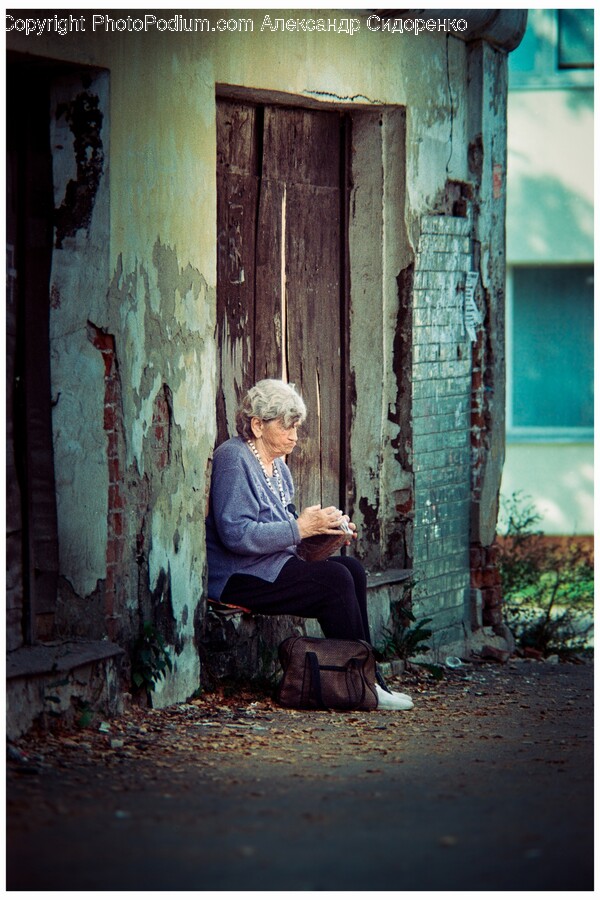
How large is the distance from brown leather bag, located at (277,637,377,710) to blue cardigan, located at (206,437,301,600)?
0.36m

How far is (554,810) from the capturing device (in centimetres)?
468

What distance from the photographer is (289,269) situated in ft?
23.7

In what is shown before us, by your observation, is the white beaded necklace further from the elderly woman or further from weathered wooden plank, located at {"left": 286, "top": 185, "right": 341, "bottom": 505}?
weathered wooden plank, located at {"left": 286, "top": 185, "right": 341, "bottom": 505}

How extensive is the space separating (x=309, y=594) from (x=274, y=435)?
73 centimetres

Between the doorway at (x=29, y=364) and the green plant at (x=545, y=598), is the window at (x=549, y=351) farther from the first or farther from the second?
the doorway at (x=29, y=364)

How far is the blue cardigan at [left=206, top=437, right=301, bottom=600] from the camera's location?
249 inches

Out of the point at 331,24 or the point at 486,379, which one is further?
the point at 486,379

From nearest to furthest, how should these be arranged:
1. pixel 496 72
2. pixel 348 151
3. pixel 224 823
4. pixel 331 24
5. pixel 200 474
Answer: pixel 224 823 → pixel 200 474 → pixel 331 24 → pixel 348 151 → pixel 496 72

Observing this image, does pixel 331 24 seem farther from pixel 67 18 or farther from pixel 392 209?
pixel 67 18

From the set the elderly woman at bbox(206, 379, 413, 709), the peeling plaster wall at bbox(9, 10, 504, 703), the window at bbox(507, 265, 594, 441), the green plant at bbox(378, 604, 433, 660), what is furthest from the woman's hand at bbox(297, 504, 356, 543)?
the window at bbox(507, 265, 594, 441)

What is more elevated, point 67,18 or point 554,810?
point 67,18

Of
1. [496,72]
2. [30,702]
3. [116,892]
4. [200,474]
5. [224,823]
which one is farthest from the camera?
[496,72]

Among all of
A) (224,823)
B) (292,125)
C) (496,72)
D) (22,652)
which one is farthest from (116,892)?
(496,72)

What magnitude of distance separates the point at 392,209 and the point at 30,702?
3.41m
